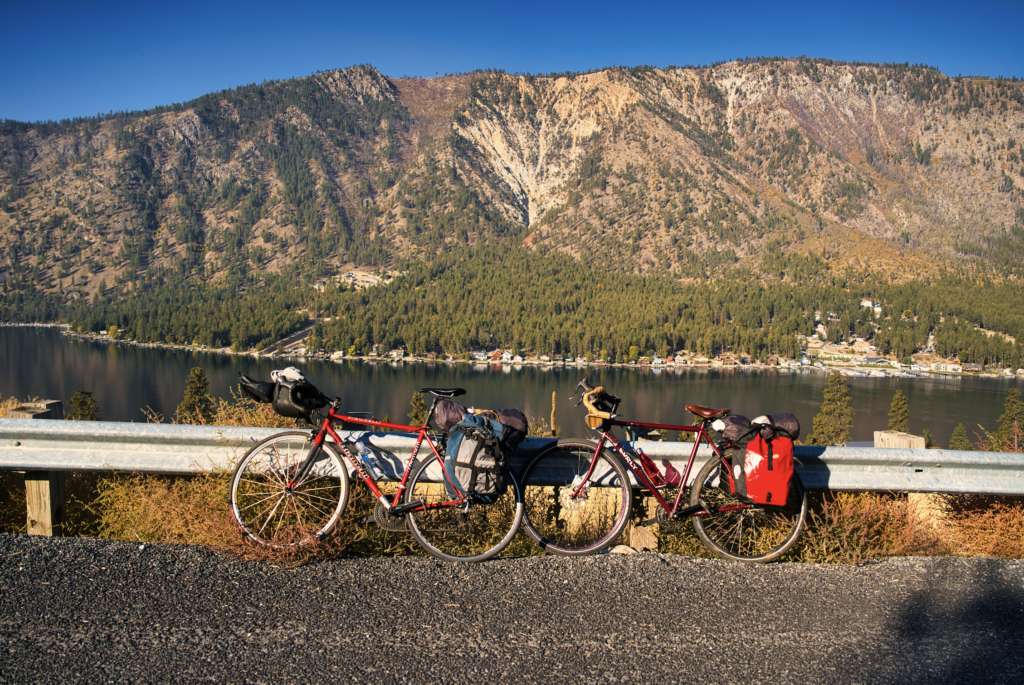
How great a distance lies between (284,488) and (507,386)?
82.6m

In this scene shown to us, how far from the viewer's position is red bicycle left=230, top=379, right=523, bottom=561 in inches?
141

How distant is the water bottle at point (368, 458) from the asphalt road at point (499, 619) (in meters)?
0.54

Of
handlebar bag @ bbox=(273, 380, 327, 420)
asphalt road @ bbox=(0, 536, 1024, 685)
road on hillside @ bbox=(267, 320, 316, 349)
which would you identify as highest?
handlebar bag @ bbox=(273, 380, 327, 420)

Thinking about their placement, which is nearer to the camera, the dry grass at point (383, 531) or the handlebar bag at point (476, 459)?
the handlebar bag at point (476, 459)

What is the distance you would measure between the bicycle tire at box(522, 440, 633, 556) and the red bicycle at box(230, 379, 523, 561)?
0.23 metres

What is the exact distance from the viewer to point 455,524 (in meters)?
3.65

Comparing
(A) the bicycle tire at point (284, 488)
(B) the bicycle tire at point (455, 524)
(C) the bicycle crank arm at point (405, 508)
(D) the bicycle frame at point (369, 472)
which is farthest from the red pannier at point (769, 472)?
(A) the bicycle tire at point (284, 488)

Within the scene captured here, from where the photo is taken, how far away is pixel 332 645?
2.55 metres

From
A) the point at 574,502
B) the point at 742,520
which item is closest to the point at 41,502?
the point at 574,502

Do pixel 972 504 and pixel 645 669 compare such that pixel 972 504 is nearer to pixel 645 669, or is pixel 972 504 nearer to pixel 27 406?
pixel 645 669

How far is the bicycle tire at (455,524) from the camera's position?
11.7 feet

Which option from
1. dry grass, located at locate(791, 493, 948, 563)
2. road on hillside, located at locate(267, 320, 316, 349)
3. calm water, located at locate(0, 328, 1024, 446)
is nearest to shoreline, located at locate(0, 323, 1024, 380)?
calm water, located at locate(0, 328, 1024, 446)

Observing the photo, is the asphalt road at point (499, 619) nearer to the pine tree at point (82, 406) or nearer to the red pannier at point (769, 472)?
the red pannier at point (769, 472)

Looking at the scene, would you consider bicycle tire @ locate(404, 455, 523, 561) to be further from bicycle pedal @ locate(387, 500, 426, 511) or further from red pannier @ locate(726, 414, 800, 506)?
red pannier @ locate(726, 414, 800, 506)
